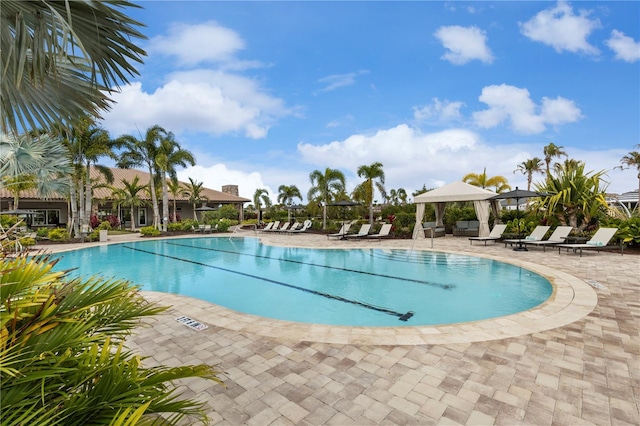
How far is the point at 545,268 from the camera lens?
8586mm

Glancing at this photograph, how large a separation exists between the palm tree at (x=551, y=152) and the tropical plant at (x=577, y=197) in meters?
31.4

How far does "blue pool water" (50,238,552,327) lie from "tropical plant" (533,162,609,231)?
6122mm

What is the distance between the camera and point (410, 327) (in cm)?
453

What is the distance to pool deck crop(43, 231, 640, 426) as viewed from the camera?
2580 millimetres

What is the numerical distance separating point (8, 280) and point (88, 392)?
0.69 m

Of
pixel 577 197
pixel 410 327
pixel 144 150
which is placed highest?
pixel 144 150

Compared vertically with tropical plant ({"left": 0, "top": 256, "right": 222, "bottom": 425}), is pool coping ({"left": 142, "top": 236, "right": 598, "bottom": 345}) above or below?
below

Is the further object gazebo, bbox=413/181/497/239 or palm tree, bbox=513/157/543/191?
palm tree, bbox=513/157/543/191

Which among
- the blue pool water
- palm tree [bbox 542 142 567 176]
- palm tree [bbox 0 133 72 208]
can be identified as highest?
palm tree [bbox 542 142 567 176]

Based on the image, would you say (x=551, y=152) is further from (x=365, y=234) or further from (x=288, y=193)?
(x=365, y=234)

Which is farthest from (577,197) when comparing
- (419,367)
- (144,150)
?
(144,150)

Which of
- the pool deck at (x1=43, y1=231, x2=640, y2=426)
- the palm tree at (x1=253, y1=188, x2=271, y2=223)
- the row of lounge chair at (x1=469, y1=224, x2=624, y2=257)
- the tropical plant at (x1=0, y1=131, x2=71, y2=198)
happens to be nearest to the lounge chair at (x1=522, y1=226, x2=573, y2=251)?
the row of lounge chair at (x1=469, y1=224, x2=624, y2=257)

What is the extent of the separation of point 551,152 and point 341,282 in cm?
4394

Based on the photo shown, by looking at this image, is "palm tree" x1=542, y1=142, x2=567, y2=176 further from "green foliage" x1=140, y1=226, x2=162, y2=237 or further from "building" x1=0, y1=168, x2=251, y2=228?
"green foliage" x1=140, y1=226, x2=162, y2=237
